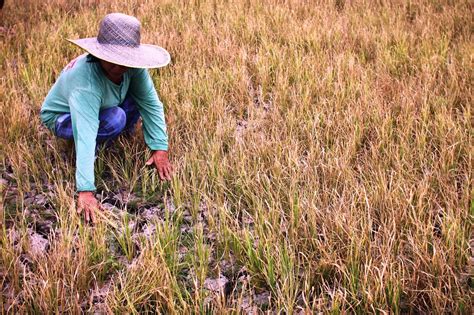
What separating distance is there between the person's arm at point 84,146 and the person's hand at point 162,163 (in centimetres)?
39

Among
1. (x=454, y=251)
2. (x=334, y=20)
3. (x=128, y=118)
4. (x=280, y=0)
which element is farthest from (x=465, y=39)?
(x=128, y=118)

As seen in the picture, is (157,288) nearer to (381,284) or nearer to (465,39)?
(381,284)

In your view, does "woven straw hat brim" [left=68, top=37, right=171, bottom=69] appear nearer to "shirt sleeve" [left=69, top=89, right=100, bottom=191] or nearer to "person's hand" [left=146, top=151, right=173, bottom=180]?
"shirt sleeve" [left=69, top=89, right=100, bottom=191]

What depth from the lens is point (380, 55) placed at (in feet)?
11.1

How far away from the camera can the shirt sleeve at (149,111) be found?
220 cm

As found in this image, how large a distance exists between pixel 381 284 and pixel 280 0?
4.69 m

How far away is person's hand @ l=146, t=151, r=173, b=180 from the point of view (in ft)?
7.16

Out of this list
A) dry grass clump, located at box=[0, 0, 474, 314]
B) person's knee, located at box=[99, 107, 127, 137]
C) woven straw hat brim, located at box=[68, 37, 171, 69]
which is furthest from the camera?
person's knee, located at box=[99, 107, 127, 137]

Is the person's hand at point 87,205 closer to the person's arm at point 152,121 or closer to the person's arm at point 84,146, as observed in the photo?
the person's arm at point 84,146

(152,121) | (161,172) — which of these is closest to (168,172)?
(161,172)

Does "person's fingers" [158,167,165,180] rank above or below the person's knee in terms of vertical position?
below

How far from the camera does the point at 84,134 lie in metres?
1.83

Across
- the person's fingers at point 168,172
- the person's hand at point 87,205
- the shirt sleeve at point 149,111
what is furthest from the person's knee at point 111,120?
the person's hand at point 87,205

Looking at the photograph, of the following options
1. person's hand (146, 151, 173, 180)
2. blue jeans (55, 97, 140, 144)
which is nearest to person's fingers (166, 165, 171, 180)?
person's hand (146, 151, 173, 180)
